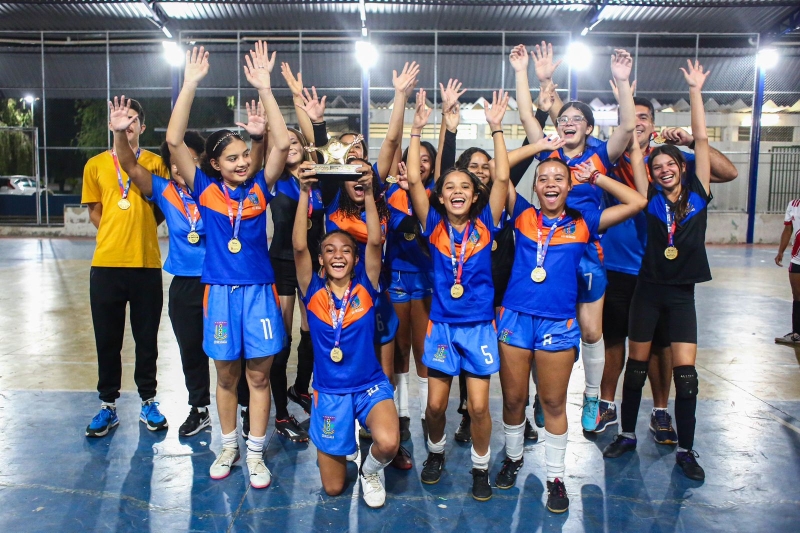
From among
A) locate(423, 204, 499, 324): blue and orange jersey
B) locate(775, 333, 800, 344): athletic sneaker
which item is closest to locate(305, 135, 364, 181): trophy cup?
locate(423, 204, 499, 324): blue and orange jersey

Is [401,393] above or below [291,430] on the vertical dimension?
above

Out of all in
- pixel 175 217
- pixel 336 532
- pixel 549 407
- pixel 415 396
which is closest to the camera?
pixel 336 532

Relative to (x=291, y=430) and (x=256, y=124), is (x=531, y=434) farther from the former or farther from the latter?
(x=256, y=124)

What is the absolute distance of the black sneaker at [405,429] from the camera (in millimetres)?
4277

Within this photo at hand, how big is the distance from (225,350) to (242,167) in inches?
39.0

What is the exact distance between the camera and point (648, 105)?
4.66 metres

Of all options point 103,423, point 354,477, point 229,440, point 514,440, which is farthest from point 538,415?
point 103,423

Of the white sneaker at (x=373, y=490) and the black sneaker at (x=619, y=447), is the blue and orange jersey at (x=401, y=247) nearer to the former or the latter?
the white sneaker at (x=373, y=490)

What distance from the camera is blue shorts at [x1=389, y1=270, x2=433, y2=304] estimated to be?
4328 millimetres

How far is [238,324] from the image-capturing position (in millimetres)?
3691

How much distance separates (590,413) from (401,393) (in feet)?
4.10

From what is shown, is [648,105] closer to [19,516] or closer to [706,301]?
[19,516]

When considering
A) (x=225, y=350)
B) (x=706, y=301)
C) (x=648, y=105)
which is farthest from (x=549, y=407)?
(x=706, y=301)

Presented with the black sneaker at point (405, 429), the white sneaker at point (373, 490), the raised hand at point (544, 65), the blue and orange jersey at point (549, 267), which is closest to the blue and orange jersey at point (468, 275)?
the blue and orange jersey at point (549, 267)
